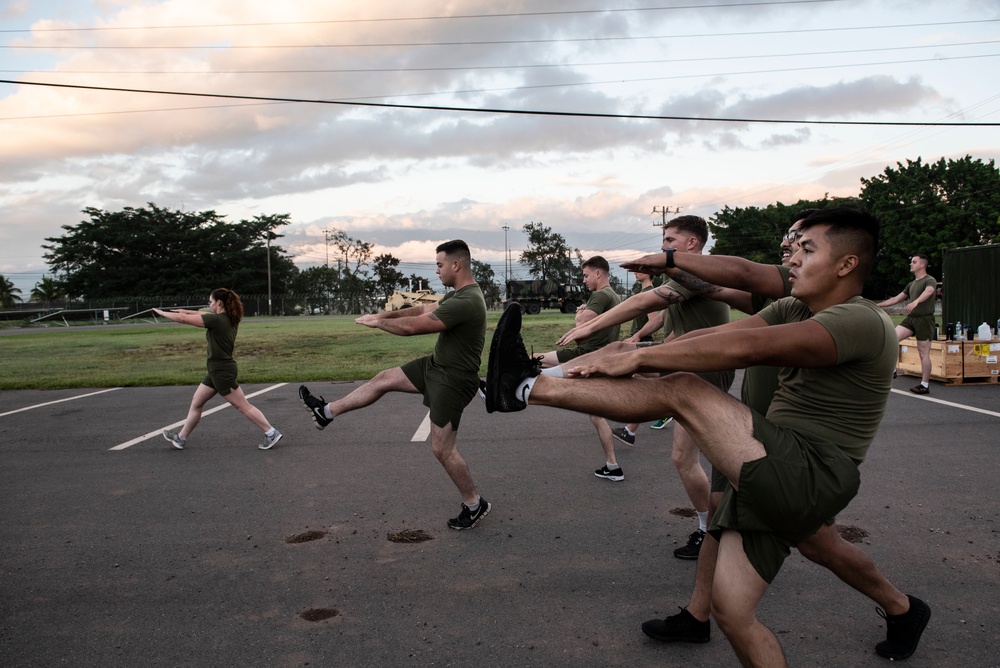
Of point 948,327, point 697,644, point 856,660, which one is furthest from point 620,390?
point 948,327

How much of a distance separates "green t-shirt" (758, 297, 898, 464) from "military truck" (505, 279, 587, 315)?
47.4m

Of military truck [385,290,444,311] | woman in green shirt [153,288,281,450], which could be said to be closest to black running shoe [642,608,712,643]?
woman in green shirt [153,288,281,450]

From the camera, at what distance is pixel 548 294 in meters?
54.1

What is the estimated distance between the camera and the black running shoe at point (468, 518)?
4.70 metres

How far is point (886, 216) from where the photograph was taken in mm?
62812

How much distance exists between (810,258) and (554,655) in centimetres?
205

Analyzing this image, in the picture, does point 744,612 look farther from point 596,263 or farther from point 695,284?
point 596,263

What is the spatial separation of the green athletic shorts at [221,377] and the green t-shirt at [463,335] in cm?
334

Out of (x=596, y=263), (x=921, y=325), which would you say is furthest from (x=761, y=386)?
(x=921, y=325)

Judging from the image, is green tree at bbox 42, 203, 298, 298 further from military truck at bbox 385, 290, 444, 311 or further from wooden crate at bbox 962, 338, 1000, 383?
wooden crate at bbox 962, 338, 1000, 383

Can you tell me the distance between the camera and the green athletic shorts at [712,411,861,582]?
7.41 feet

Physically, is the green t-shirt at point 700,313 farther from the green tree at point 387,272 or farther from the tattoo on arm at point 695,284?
the green tree at point 387,272

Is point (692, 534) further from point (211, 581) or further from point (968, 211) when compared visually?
point (968, 211)

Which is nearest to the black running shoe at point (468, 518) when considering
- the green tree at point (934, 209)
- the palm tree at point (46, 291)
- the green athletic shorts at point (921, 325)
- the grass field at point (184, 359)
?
the grass field at point (184, 359)
